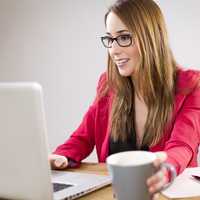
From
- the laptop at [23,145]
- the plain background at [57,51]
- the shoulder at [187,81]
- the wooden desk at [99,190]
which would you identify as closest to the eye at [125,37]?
the shoulder at [187,81]

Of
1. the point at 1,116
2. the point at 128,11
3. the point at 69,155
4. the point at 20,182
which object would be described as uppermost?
the point at 128,11

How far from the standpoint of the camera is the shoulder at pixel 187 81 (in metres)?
1.65

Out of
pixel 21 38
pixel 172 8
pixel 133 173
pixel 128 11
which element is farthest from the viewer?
pixel 21 38

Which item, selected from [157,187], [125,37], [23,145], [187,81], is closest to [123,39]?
[125,37]

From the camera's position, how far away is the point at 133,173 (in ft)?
2.70

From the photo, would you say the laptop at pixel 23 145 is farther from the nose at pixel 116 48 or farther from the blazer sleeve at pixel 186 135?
the nose at pixel 116 48

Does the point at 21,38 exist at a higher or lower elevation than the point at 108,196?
higher

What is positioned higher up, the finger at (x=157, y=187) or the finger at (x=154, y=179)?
the finger at (x=154, y=179)

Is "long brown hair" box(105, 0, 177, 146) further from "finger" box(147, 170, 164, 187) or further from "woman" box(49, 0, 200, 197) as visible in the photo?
"finger" box(147, 170, 164, 187)

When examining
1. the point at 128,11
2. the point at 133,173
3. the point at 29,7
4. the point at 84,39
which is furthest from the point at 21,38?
the point at 133,173

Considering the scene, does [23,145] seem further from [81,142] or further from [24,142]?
[81,142]

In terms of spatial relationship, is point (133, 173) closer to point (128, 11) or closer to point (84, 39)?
point (128, 11)

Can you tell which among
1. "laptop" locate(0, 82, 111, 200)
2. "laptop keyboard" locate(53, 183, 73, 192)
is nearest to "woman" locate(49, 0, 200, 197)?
"laptop keyboard" locate(53, 183, 73, 192)

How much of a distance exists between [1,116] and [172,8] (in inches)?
68.4
